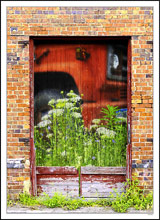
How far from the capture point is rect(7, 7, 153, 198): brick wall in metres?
4.70

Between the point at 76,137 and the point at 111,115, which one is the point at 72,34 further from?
the point at 76,137

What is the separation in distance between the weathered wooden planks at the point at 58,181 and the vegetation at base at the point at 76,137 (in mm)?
111

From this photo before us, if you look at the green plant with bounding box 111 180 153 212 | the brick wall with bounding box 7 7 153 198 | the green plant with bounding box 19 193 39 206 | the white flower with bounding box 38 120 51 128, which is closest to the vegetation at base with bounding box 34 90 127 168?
the white flower with bounding box 38 120 51 128

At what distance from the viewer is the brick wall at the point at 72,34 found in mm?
4703

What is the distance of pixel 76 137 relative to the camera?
196 inches

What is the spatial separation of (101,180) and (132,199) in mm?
634

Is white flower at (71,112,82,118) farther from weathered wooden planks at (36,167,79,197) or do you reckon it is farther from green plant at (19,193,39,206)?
green plant at (19,193,39,206)

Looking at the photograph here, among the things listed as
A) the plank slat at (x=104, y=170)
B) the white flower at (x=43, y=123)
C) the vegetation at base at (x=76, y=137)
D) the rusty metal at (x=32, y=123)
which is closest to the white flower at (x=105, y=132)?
the vegetation at base at (x=76, y=137)

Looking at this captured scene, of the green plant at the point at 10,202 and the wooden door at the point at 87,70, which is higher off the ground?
the wooden door at the point at 87,70

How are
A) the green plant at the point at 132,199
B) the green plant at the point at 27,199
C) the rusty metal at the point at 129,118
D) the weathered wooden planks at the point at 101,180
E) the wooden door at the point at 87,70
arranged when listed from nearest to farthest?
the green plant at the point at 132,199, the green plant at the point at 27,199, the rusty metal at the point at 129,118, the weathered wooden planks at the point at 101,180, the wooden door at the point at 87,70

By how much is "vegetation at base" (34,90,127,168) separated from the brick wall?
0.33 m

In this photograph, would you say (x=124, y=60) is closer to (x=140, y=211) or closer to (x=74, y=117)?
(x=74, y=117)

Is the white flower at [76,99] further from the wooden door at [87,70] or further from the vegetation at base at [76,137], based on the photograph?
the wooden door at [87,70]

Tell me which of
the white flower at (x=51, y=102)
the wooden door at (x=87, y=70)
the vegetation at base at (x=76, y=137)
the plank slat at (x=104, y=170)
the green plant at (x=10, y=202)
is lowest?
the green plant at (x=10, y=202)
